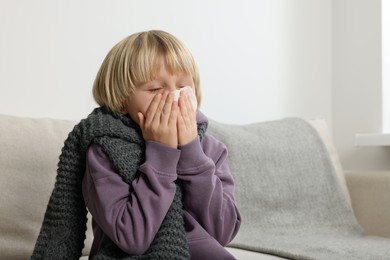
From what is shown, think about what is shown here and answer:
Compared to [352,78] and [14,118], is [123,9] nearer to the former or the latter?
[14,118]

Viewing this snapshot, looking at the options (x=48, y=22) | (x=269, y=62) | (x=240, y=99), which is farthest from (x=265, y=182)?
(x=48, y=22)

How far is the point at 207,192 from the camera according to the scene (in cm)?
121

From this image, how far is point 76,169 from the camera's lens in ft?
4.15

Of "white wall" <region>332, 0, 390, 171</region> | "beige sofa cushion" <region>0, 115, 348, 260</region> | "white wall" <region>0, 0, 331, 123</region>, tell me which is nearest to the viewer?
"beige sofa cushion" <region>0, 115, 348, 260</region>

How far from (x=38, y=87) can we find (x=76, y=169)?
70 centimetres

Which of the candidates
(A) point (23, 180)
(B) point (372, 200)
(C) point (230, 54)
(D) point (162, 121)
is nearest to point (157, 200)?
(D) point (162, 121)

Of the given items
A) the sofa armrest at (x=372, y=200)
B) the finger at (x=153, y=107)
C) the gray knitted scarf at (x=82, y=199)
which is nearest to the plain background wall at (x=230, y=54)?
the sofa armrest at (x=372, y=200)

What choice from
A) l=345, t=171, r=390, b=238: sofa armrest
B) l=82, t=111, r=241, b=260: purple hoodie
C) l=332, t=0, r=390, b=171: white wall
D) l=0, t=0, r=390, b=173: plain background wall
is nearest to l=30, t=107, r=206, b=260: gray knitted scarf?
l=82, t=111, r=241, b=260: purple hoodie

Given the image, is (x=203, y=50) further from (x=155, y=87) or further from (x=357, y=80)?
(x=155, y=87)

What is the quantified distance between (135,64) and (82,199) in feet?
0.97

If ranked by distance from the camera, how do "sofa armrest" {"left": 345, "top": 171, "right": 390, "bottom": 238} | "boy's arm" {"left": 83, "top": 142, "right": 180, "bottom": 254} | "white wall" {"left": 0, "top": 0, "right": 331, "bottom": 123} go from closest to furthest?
"boy's arm" {"left": 83, "top": 142, "right": 180, "bottom": 254}
"white wall" {"left": 0, "top": 0, "right": 331, "bottom": 123}
"sofa armrest" {"left": 345, "top": 171, "right": 390, "bottom": 238}

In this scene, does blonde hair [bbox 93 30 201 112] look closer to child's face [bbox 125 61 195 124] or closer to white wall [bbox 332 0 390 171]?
child's face [bbox 125 61 195 124]

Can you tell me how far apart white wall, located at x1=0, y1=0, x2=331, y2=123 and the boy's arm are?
766mm

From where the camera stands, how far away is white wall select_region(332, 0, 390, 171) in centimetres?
253
